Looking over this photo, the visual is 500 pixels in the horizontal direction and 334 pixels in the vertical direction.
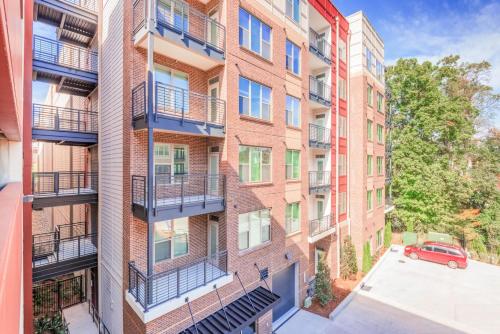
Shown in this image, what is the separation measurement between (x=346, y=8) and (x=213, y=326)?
23.2 meters

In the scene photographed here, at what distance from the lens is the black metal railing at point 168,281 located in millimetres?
7645

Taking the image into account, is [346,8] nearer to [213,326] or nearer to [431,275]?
[431,275]

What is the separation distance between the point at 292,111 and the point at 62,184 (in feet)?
44.1

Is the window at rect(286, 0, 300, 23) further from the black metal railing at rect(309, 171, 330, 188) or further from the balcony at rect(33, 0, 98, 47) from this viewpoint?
the balcony at rect(33, 0, 98, 47)

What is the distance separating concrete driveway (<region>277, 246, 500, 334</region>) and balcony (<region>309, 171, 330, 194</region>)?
6627 mm

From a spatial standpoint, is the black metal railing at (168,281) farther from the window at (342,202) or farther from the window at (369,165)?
the window at (369,165)

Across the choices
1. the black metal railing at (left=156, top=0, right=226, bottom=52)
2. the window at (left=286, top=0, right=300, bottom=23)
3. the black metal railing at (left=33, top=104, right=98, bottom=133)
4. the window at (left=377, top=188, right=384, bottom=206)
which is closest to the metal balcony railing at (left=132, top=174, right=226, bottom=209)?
the black metal railing at (left=156, top=0, right=226, bottom=52)

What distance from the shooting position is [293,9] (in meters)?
13.7

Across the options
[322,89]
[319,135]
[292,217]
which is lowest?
[292,217]

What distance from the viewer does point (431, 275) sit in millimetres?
18797

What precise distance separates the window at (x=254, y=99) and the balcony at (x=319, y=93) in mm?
4591

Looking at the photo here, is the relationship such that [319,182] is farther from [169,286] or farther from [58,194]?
[58,194]

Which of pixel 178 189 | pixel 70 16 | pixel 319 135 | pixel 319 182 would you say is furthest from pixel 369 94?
pixel 70 16

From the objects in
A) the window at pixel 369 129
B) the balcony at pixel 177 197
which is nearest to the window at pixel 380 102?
the window at pixel 369 129
